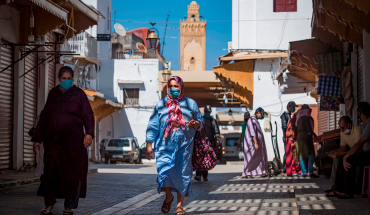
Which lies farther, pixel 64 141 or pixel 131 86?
pixel 131 86

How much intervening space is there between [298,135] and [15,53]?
7335 mm

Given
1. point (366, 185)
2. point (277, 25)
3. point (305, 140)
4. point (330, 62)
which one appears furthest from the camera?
point (277, 25)

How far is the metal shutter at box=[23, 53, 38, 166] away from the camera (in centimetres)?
1506

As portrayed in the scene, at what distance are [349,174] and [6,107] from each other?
906cm

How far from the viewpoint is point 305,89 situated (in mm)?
22781

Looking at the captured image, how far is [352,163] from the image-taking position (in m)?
7.29

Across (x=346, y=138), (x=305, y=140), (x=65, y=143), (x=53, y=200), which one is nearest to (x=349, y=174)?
(x=346, y=138)

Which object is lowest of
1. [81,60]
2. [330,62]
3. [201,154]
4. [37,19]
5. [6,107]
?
[201,154]

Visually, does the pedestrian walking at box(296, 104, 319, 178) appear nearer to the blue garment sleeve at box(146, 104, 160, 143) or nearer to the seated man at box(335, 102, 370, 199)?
the seated man at box(335, 102, 370, 199)

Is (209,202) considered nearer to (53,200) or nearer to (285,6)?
(53,200)

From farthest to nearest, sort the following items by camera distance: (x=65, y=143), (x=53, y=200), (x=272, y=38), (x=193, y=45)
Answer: (x=193, y=45) → (x=272, y=38) → (x=65, y=143) → (x=53, y=200)

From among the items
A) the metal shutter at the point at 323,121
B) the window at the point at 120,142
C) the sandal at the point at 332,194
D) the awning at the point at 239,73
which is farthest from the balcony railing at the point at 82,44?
the sandal at the point at 332,194

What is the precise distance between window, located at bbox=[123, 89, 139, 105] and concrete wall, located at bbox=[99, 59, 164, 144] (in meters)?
0.28

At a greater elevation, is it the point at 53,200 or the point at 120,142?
the point at 53,200
